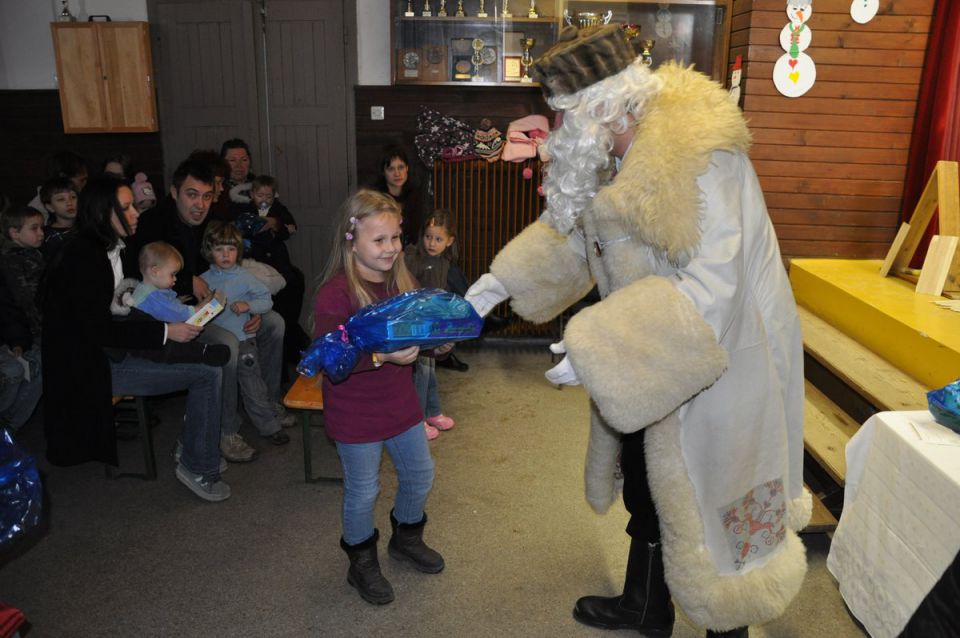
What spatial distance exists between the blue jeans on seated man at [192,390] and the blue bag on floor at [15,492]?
147cm

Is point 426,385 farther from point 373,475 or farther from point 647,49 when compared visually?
point 647,49

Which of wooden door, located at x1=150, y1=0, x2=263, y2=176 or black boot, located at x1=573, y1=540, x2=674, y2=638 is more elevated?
wooden door, located at x1=150, y1=0, x2=263, y2=176

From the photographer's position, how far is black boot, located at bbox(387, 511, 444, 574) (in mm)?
2510

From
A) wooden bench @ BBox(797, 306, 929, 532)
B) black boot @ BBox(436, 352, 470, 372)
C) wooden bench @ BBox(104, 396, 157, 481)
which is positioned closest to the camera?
wooden bench @ BBox(797, 306, 929, 532)

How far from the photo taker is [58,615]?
229 cm

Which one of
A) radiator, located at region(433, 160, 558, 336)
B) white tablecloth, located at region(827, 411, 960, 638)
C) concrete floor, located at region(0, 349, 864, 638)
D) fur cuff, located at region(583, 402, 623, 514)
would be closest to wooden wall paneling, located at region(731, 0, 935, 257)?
radiator, located at region(433, 160, 558, 336)

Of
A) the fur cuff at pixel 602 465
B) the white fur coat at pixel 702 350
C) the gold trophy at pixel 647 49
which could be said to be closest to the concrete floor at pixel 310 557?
the fur cuff at pixel 602 465

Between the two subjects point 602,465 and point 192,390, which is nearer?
point 602,465

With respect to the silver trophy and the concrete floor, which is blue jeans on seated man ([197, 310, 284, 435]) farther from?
the silver trophy

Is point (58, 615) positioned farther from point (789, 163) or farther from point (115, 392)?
point (789, 163)

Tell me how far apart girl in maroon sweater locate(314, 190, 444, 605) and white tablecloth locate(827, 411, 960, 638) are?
4.25 feet

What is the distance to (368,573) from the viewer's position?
7.76 ft

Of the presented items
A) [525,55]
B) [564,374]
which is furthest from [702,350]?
[525,55]

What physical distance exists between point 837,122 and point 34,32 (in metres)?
5.83
